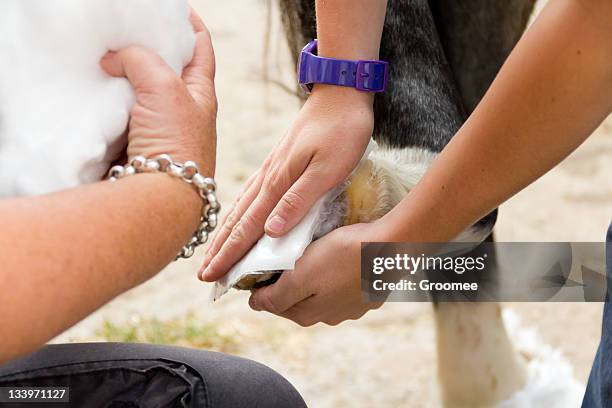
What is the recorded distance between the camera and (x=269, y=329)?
1.56 m

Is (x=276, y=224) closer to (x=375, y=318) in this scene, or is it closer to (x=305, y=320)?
(x=305, y=320)

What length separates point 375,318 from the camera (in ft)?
5.09

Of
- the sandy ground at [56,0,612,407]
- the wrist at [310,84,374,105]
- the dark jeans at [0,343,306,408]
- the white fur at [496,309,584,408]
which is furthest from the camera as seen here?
the sandy ground at [56,0,612,407]

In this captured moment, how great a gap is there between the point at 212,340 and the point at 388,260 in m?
0.76

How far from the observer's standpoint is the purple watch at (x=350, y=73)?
2.89ft

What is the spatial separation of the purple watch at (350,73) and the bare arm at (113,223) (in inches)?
6.5

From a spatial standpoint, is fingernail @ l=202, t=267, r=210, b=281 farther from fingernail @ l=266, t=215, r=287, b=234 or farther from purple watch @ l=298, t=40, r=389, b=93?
purple watch @ l=298, t=40, r=389, b=93

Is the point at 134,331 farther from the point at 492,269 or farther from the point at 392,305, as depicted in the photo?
the point at 492,269

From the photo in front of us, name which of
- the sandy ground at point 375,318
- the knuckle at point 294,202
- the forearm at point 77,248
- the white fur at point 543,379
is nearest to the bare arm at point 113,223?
the forearm at point 77,248

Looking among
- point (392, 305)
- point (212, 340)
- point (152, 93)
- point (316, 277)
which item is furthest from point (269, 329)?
point (152, 93)

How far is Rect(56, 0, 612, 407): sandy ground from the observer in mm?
1433

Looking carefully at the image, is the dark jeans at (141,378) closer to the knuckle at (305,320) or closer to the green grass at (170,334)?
the knuckle at (305,320)

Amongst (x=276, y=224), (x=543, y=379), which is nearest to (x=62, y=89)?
(x=276, y=224)

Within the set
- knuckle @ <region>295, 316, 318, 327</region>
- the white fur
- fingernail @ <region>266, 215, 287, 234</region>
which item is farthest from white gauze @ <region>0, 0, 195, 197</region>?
the white fur
